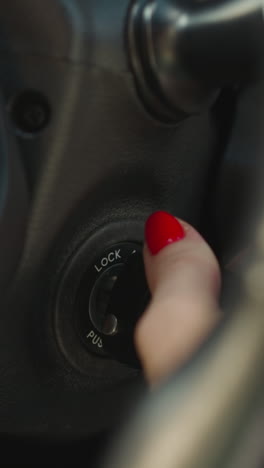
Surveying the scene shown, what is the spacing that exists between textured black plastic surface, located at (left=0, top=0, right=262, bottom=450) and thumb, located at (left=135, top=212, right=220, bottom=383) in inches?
2.5

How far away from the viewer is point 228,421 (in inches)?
10.4

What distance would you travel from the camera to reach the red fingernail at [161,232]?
1.42ft

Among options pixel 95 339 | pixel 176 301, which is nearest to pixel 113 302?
pixel 95 339

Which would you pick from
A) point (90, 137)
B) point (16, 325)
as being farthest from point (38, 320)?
point (90, 137)

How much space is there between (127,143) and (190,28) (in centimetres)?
9

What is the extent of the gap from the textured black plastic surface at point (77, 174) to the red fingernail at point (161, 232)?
0.05 m

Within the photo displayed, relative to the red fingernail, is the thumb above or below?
below

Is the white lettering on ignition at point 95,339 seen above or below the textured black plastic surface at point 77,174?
below

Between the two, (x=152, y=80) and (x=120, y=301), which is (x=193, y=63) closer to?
(x=152, y=80)

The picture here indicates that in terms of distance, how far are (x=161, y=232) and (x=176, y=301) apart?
0.28 ft

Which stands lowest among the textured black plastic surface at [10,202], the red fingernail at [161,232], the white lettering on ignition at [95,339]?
the white lettering on ignition at [95,339]

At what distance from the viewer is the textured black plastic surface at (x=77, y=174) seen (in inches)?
16.0

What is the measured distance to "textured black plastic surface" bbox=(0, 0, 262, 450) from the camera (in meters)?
0.41

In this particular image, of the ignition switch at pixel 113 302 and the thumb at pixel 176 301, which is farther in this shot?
the ignition switch at pixel 113 302
